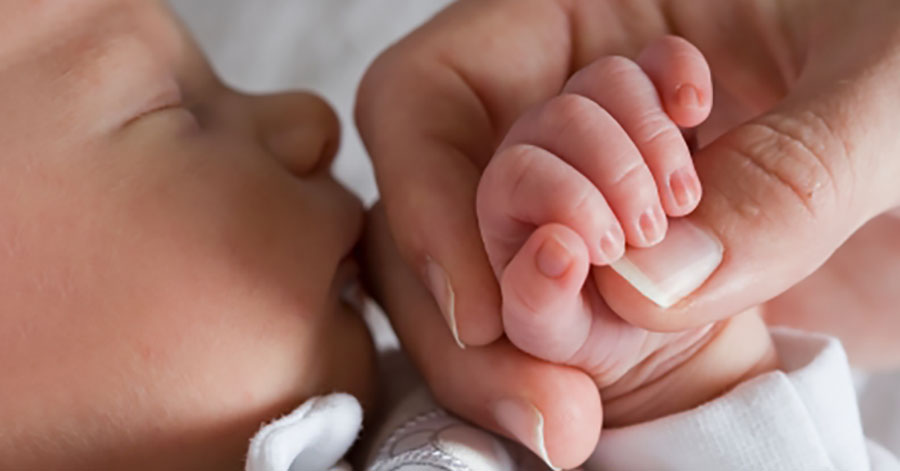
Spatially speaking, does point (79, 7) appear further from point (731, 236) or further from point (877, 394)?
point (877, 394)

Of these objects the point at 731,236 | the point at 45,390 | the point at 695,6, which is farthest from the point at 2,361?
the point at 695,6

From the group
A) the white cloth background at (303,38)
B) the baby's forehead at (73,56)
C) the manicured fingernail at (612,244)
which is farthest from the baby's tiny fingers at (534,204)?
the white cloth background at (303,38)

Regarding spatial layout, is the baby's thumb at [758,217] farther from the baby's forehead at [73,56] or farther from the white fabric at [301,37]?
the white fabric at [301,37]

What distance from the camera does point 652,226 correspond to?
439 millimetres

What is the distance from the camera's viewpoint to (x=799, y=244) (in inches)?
18.6

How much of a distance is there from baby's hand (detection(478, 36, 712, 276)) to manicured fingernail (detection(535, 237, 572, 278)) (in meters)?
0.01

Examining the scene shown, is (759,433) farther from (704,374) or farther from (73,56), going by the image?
(73,56)

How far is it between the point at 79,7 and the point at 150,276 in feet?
0.64

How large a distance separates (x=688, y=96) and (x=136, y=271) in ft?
1.03

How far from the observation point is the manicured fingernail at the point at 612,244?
1.42 feet

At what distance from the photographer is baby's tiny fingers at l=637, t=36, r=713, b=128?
0.46 metres

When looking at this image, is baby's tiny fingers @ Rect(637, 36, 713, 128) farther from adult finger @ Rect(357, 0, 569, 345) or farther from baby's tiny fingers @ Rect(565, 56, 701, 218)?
adult finger @ Rect(357, 0, 569, 345)

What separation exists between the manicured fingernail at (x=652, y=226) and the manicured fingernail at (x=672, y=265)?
0.04ft

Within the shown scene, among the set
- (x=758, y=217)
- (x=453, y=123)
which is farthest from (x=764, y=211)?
(x=453, y=123)
